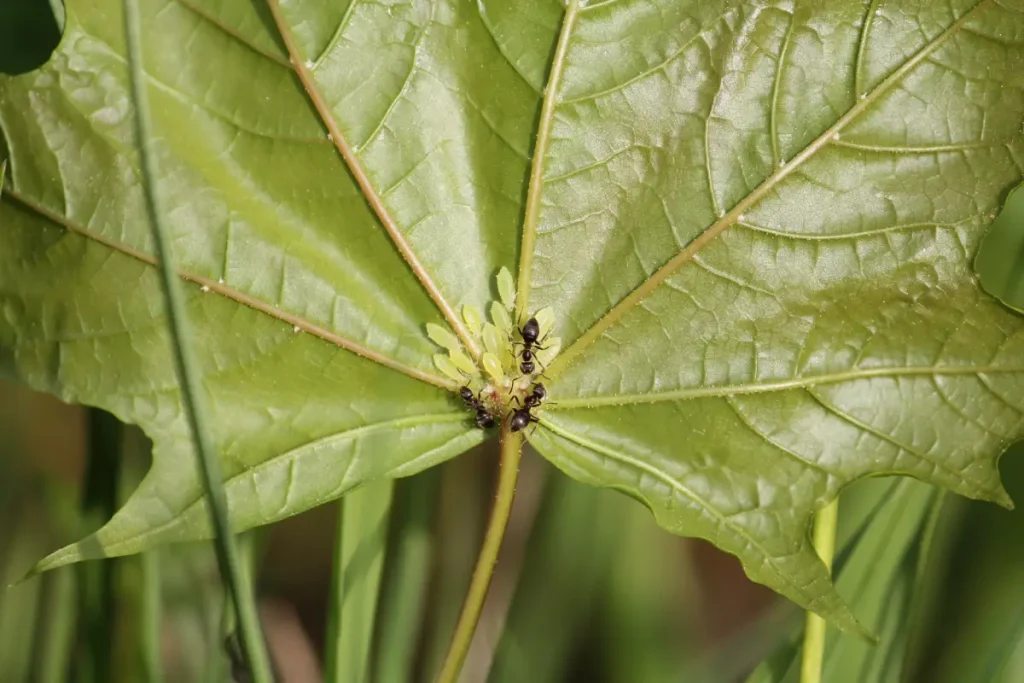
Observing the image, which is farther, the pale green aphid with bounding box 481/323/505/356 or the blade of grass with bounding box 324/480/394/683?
the blade of grass with bounding box 324/480/394/683

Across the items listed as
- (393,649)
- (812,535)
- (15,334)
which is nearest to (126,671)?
(393,649)

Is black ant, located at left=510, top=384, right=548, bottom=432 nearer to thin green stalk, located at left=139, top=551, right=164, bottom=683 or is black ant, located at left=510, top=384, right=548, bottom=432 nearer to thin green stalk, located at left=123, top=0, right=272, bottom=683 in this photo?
thin green stalk, located at left=123, top=0, right=272, bottom=683

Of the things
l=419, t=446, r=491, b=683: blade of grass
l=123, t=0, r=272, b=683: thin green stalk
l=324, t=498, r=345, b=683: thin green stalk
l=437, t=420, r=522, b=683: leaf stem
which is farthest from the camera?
l=419, t=446, r=491, b=683: blade of grass

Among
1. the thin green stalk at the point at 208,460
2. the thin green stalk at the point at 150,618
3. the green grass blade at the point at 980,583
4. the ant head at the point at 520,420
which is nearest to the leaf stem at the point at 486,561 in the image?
the ant head at the point at 520,420

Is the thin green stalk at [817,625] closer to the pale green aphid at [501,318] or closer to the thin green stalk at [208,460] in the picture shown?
the pale green aphid at [501,318]

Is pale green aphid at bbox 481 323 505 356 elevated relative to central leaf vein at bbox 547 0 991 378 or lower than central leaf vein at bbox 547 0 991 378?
lower

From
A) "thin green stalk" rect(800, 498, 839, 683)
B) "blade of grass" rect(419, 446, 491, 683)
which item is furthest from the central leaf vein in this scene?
"blade of grass" rect(419, 446, 491, 683)

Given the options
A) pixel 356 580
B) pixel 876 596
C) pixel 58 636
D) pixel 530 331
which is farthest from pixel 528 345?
pixel 58 636
